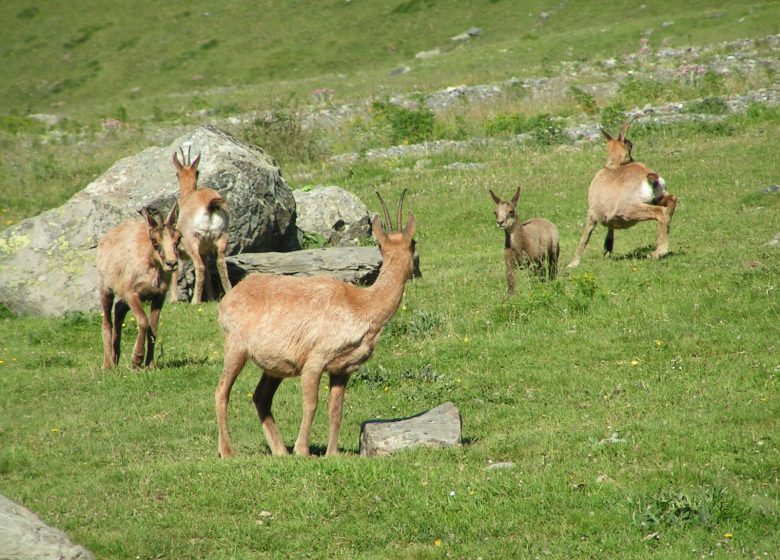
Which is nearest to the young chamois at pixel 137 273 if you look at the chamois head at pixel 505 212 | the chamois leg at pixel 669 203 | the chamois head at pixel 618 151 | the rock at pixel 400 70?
the chamois head at pixel 505 212

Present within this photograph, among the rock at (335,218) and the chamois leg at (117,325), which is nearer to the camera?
the chamois leg at (117,325)

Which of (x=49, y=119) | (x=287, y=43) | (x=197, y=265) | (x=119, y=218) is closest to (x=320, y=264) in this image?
(x=197, y=265)

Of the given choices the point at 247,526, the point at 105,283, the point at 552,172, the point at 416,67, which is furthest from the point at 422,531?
the point at 416,67

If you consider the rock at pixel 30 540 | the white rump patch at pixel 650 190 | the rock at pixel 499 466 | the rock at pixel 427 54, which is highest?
the rock at pixel 30 540

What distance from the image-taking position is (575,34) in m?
48.1

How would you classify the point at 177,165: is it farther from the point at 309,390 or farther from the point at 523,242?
the point at 309,390

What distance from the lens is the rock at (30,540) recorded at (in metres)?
7.08

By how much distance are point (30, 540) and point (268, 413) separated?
Result: 3.38m

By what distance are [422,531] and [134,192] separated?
529 inches

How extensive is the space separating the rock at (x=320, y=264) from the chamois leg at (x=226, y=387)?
22.4 ft

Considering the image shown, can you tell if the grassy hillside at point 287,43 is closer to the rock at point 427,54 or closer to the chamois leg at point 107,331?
the rock at point 427,54

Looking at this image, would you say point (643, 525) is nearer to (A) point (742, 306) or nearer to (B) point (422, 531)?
(B) point (422, 531)

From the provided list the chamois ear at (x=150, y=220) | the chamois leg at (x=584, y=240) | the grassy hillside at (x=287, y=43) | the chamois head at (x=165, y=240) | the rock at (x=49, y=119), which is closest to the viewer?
the chamois head at (x=165, y=240)

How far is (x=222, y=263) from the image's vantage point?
1786cm
